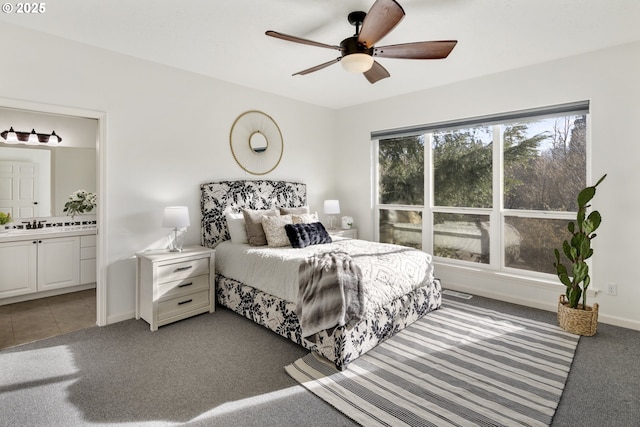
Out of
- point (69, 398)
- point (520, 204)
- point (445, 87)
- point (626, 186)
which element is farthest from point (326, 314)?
point (445, 87)

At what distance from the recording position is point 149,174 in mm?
3461

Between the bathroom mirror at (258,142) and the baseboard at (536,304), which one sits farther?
the bathroom mirror at (258,142)

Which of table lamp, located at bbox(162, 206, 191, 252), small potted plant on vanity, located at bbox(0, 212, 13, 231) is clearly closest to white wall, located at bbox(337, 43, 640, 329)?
table lamp, located at bbox(162, 206, 191, 252)

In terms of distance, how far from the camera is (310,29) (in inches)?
109

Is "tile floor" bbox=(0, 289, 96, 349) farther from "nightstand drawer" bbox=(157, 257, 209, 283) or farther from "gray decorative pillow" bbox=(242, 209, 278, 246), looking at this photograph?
"gray decorative pillow" bbox=(242, 209, 278, 246)

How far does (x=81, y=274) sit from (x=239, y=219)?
2315 millimetres

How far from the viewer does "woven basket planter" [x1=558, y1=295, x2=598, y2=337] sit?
9.42 feet

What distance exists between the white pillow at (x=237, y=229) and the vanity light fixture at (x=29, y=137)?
8.83 feet

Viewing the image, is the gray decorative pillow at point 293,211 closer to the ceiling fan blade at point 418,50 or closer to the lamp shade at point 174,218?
the lamp shade at point 174,218

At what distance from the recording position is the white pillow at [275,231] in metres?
3.55

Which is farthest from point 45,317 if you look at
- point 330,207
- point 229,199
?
point 330,207

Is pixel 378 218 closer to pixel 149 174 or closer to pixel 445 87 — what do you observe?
pixel 445 87

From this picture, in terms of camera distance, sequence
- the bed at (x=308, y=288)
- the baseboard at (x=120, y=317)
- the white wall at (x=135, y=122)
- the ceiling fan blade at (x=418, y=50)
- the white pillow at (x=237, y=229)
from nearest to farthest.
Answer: the ceiling fan blade at (x=418, y=50)
the bed at (x=308, y=288)
the white wall at (x=135, y=122)
the baseboard at (x=120, y=317)
the white pillow at (x=237, y=229)

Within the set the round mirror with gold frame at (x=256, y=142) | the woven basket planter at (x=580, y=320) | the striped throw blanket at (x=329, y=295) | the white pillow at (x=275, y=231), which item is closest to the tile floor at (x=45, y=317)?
the white pillow at (x=275, y=231)
